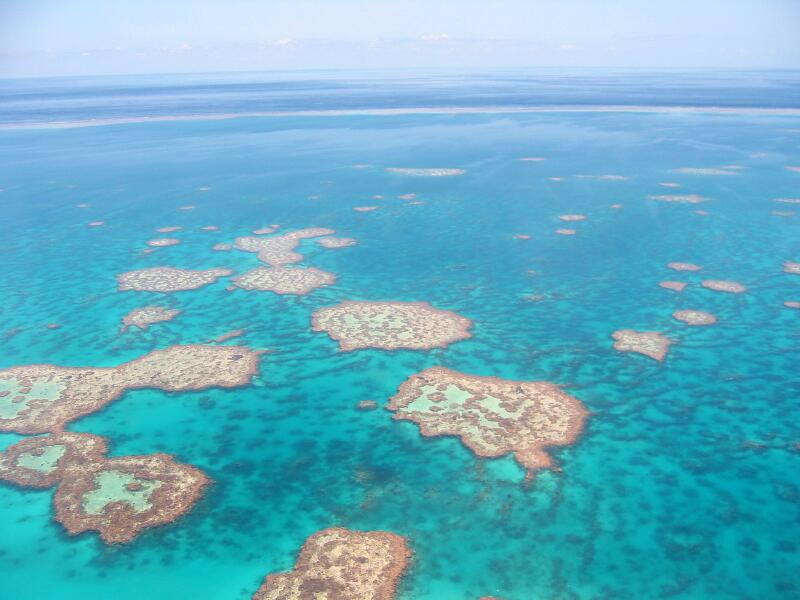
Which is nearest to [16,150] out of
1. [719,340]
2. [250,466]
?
[250,466]

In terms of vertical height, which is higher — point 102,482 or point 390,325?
point 390,325

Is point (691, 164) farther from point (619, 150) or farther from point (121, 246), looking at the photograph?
point (121, 246)

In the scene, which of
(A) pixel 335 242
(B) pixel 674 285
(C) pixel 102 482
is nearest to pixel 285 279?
(A) pixel 335 242

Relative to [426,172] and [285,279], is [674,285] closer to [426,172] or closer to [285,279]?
[285,279]

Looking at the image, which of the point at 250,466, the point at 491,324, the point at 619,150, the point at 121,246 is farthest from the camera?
the point at 619,150

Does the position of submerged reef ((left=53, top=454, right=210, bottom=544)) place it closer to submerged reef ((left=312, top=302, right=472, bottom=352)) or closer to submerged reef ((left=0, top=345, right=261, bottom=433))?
submerged reef ((left=0, top=345, right=261, bottom=433))
